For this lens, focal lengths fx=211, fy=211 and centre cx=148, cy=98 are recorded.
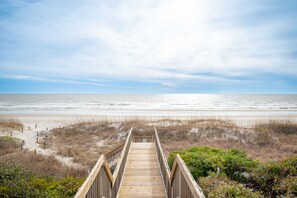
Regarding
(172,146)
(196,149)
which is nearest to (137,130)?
(172,146)

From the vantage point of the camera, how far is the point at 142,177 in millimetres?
7574

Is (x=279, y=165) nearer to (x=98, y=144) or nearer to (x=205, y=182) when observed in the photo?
(x=205, y=182)

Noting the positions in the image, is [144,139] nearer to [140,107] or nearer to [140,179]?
[140,179]

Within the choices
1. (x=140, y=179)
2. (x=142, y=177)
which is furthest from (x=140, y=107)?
(x=140, y=179)

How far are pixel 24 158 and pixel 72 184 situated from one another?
7.71 m

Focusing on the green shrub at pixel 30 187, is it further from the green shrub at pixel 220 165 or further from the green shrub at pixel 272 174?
the green shrub at pixel 272 174

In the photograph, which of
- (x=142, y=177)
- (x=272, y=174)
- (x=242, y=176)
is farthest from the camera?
(x=242, y=176)

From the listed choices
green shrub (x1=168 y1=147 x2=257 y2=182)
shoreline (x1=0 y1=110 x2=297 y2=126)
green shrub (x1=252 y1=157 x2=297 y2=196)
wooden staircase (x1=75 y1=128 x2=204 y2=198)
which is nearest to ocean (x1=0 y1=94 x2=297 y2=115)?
shoreline (x1=0 y1=110 x2=297 y2=126)

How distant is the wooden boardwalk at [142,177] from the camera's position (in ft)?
21.0

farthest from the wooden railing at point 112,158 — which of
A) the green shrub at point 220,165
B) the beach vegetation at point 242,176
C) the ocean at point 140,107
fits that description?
the ocean at point 140,107

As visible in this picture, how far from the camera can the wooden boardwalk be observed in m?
6.41

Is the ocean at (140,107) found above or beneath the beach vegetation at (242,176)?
above

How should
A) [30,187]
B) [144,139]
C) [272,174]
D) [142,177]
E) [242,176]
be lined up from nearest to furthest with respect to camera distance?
[30,187] < [272,174] < [142,177] < [242,176] < [144,139]

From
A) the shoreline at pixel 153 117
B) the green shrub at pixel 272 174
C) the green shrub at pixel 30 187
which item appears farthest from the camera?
the shoreline at pixel 153 117
